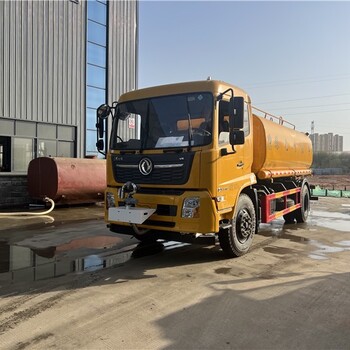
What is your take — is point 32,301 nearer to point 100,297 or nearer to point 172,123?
point 100,297

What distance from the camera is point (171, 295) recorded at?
5.01 meters

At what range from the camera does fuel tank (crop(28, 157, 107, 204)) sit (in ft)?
47.2

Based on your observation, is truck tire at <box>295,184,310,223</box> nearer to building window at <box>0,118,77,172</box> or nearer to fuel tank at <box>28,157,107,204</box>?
fuel tank at <box>28,157,107,204</box>

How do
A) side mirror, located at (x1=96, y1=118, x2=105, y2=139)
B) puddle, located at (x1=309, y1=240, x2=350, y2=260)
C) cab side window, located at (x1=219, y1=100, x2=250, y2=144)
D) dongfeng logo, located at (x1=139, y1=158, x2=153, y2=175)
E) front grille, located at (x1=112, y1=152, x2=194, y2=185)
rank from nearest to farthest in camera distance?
front grille, located at (x1=112, y1=152, x2=194, y2=185) → cab side window, located at (x1=219, y1=100, x2=250, y2=144) → dongfeng logo, located at (x1=139, y1=158, x2=153, y2=175) → puddle, located at (x1=309, y1=240, x2=350, y2=260) → side mirror, located at (x1=96, y1=118, x2=105, y2=139)

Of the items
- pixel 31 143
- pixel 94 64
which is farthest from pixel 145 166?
pixel 94 64

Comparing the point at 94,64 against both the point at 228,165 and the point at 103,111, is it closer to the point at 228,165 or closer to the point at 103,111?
the point at 103,111

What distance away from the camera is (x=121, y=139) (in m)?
6.99

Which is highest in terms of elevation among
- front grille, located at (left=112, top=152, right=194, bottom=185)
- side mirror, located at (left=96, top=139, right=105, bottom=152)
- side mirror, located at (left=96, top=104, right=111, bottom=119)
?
side mirror, located at (left=96, top=104, right=111, bottom=119)

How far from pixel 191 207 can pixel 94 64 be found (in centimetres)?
1582

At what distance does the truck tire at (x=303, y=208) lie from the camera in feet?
38.1

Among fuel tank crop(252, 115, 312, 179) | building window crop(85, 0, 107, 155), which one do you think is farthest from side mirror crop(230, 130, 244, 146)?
building window crop(85, 0, 107, 155)

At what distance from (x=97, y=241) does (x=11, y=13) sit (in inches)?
460

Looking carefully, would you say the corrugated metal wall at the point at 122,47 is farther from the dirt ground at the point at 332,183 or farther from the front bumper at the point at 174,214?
the dirt ground at the point at 332,183

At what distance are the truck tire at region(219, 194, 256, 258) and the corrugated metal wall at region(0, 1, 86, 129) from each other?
11.9m
